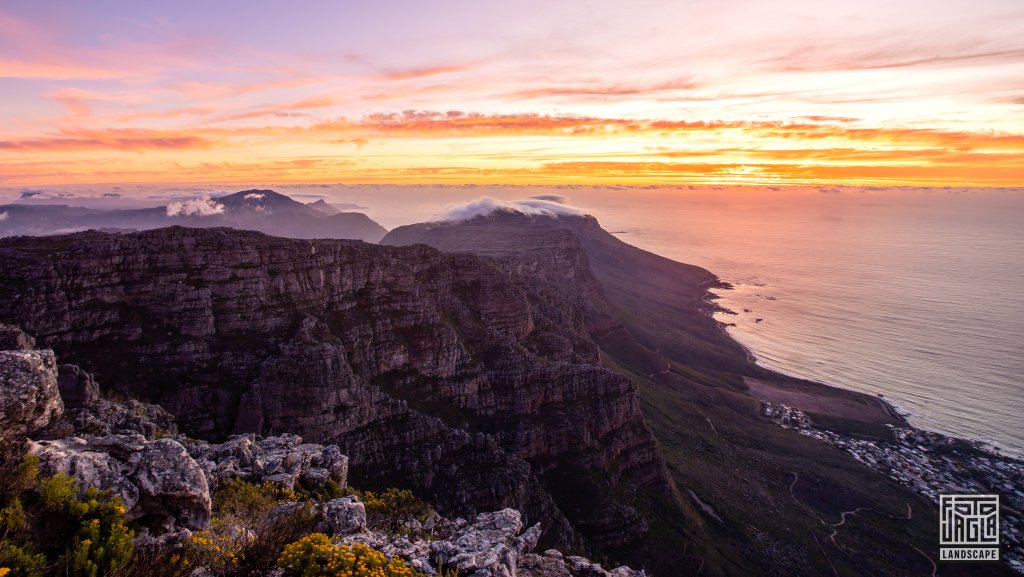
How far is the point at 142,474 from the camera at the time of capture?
20469 millimetres

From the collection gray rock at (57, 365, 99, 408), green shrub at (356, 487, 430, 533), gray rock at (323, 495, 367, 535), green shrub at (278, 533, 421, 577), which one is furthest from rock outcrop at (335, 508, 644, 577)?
gray rock at (57, 365, 99, 408)

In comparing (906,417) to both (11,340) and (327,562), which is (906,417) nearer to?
(327,562)

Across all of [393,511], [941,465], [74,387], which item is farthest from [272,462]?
[941,465]

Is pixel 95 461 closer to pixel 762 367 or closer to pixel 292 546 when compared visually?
pixel 292 546

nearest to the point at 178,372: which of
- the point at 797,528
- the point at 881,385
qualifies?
the point at 797,528

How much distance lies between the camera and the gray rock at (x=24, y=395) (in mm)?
17817

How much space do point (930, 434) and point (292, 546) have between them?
174695 millimetres

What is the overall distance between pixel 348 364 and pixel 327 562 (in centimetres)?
5659

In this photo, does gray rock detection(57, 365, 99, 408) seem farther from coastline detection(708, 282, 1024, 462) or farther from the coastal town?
coastline detection(708, 282, 1024, 462)

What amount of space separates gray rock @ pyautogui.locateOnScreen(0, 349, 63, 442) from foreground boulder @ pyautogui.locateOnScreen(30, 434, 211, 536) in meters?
0.98

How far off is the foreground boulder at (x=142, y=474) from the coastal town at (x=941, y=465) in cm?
13378

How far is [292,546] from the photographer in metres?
18.1

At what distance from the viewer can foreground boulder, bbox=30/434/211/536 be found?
19.0 metres

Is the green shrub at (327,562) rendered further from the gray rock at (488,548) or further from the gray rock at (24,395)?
the gray rock at (24,395)
